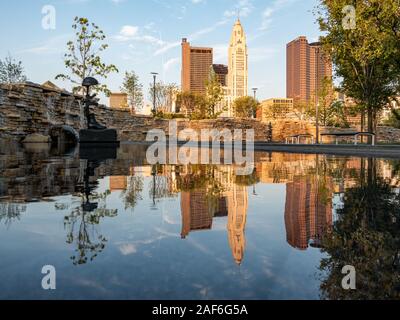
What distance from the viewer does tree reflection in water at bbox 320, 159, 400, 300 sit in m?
1.98

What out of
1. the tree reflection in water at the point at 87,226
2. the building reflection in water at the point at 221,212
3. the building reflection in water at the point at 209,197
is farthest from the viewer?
the building reflection in water at the point at 209,197

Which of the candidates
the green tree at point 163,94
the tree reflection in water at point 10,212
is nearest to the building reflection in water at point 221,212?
the tree reflection in water at point 10,212

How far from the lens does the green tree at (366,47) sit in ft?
69.9

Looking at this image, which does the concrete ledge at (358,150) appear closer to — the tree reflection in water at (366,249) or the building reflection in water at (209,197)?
the building reflection in water at (209,197)

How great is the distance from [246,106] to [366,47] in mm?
64956

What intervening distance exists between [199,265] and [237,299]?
52 centimetres

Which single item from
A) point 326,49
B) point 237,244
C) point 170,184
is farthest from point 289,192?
point 326,49

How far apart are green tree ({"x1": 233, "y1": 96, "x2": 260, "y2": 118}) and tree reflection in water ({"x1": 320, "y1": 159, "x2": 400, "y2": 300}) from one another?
81.6m

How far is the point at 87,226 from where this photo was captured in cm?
322

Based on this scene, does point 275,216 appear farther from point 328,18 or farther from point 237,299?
point 328,18

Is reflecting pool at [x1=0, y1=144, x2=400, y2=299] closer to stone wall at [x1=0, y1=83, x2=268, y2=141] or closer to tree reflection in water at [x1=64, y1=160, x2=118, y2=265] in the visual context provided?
tree reflection in water at [x1=64, y1=160, x2=118, y2=265]

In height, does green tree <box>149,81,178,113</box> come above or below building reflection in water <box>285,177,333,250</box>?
above

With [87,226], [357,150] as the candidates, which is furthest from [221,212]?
[357,150]

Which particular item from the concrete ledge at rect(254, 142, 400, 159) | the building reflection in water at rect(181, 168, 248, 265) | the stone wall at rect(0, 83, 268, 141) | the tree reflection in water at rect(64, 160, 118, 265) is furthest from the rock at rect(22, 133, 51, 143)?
the building reflection in water at rect(181, 168, 248, 265)
